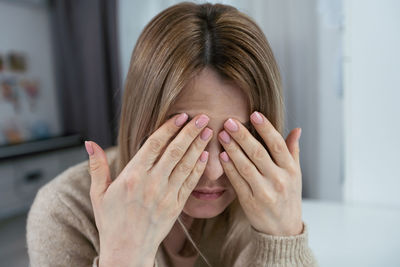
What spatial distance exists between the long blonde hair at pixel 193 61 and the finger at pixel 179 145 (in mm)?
64

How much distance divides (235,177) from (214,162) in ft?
0.20

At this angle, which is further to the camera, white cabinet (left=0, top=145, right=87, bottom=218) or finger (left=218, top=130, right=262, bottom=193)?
white cabinet (left=0, top=145, right=87, bottom=218)

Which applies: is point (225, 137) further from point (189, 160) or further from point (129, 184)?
point (129, 184)

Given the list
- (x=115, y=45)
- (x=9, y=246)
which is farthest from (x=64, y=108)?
(x=9, y=246)

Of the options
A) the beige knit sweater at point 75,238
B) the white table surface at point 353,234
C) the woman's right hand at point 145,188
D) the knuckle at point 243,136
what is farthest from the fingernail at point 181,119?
the white table surface at point 353,234

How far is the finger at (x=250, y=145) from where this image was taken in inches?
27.2

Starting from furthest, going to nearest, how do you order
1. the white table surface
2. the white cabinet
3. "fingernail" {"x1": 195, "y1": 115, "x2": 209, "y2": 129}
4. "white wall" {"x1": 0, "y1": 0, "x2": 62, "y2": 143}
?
"white wall" {"x1": 0, "y1": 0, "x2": 62, "y2": 143} → the white cabinet → the white table surface → "fingernail" {"x1": 195, "y1": 115, "x2": 209, "y2": 129}

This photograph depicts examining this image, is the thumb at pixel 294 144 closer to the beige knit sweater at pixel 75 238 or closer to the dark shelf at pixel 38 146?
the beige knit sweater at pixel 75 238

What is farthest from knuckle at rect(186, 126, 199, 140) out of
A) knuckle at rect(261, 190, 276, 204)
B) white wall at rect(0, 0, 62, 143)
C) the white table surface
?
white wall at rect(0, 0, 62, 143)

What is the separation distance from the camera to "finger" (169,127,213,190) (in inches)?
27.1

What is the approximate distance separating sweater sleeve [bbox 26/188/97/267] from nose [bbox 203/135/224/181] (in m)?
0.39

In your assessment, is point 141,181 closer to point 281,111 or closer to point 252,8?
point 281,111

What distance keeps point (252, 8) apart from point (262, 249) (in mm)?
1336

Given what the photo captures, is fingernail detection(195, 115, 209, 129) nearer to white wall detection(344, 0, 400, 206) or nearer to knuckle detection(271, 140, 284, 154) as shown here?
knuckle detection(271, 140, 284, 154)
